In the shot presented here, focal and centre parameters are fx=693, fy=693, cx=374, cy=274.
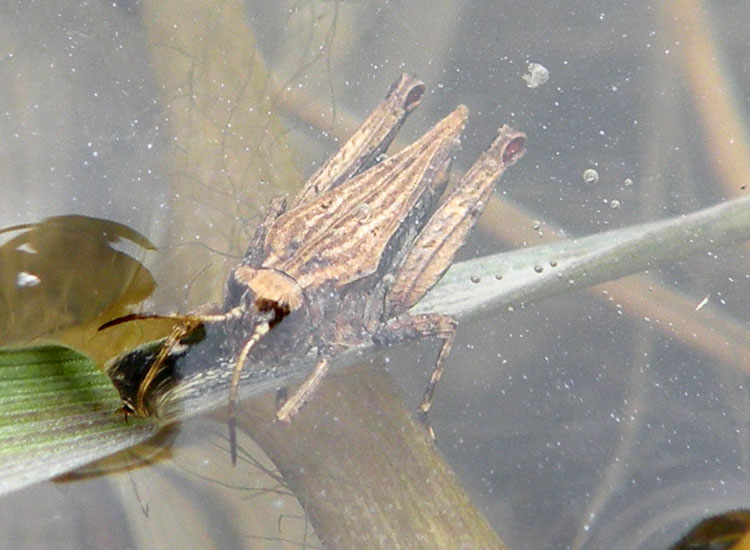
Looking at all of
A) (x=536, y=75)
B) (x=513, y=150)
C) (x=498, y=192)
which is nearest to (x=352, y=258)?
(x=513, y=150)

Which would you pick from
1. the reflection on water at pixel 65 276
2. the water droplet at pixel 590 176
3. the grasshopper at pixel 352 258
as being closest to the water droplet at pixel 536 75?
the water droplet at pixel 590 176

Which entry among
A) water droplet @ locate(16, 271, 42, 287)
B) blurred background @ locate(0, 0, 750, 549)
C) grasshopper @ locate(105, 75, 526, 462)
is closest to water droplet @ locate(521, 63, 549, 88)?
blurred background @ locate(0, 0, 750, 549)

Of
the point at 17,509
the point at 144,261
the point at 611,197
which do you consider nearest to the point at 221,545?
the point at 17,509

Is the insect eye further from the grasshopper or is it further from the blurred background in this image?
the blurred background

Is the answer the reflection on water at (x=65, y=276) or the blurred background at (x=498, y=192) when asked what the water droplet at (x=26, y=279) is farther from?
the blurred background at (x=498, y=192)

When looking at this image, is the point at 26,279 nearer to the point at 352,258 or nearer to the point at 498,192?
the point at 352,258

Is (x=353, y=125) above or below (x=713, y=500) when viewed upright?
above

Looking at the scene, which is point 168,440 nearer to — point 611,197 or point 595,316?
point 595,316
